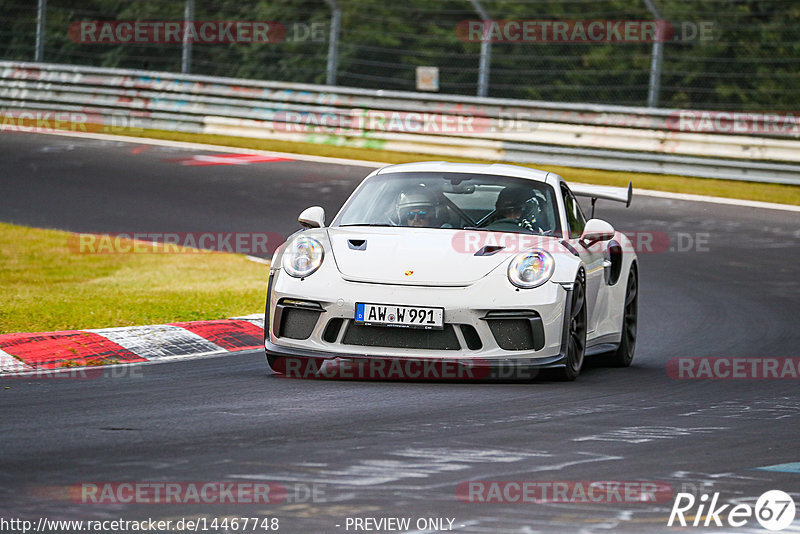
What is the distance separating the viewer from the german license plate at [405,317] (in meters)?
7.18

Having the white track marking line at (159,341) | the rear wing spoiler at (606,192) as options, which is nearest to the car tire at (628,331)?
the rear wing spoiler at (606,192)

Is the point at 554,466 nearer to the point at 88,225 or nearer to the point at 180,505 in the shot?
the point at 180,505

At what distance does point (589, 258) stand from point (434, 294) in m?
1.37

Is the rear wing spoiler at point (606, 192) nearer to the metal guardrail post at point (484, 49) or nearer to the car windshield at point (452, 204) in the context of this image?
the car windshield at point (452, 204)

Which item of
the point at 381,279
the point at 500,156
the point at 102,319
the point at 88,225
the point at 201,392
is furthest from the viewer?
the point at 500,156

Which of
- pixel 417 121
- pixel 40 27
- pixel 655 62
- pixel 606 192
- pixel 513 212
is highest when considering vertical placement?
pixel 40 27

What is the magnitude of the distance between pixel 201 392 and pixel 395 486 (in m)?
2.30

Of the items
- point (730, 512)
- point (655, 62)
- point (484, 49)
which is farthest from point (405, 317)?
point (484, 49)

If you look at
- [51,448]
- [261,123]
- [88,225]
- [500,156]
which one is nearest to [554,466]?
[51,448]

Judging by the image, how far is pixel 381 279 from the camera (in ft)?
24.0

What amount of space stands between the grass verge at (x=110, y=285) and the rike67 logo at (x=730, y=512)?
16.9 ft

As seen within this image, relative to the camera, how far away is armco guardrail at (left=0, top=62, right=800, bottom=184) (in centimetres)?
1950

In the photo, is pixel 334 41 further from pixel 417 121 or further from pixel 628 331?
pixel 628 331

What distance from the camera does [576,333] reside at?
7.69 metres
